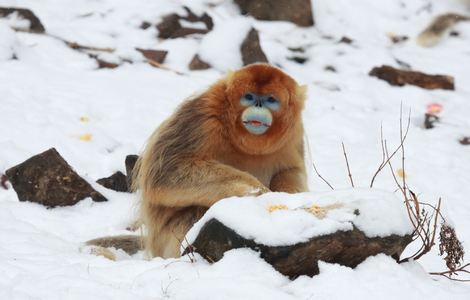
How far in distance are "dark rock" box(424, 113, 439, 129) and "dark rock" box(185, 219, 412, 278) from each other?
440 cm

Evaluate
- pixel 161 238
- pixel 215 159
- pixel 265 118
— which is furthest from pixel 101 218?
pixel 265 118

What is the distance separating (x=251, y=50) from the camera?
7.96 meters

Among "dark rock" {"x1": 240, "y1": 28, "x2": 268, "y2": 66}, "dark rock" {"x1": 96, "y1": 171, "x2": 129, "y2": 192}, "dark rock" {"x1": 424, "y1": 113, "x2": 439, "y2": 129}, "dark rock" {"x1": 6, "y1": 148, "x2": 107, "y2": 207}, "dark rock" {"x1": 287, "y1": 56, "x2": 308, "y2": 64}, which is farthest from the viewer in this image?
"dark rock" {"x1": 287, "y1": 56, "x2": 308, "y2": 64}

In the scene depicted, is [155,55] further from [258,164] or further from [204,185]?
[204,185]

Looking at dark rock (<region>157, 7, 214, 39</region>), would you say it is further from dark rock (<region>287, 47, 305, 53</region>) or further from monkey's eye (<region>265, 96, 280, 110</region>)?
monkey's eye (<region>265, 96, 280, 110</region>)

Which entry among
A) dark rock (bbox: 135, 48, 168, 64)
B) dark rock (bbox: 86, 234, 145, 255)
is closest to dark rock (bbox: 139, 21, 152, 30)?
dark rock (bbox: 135, 48, 168, 64)

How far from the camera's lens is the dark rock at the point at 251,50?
7.91 metres

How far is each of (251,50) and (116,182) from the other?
3033mm

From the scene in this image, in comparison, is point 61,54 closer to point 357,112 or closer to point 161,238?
point 357,112

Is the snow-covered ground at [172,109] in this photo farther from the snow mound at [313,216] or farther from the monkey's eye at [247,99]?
the monkey's eye at [247,99]

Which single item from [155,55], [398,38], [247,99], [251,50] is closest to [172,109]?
[155,55]

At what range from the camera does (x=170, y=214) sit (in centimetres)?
412

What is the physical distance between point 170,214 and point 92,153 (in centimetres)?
195

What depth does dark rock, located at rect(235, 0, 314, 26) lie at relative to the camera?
9750 mm
